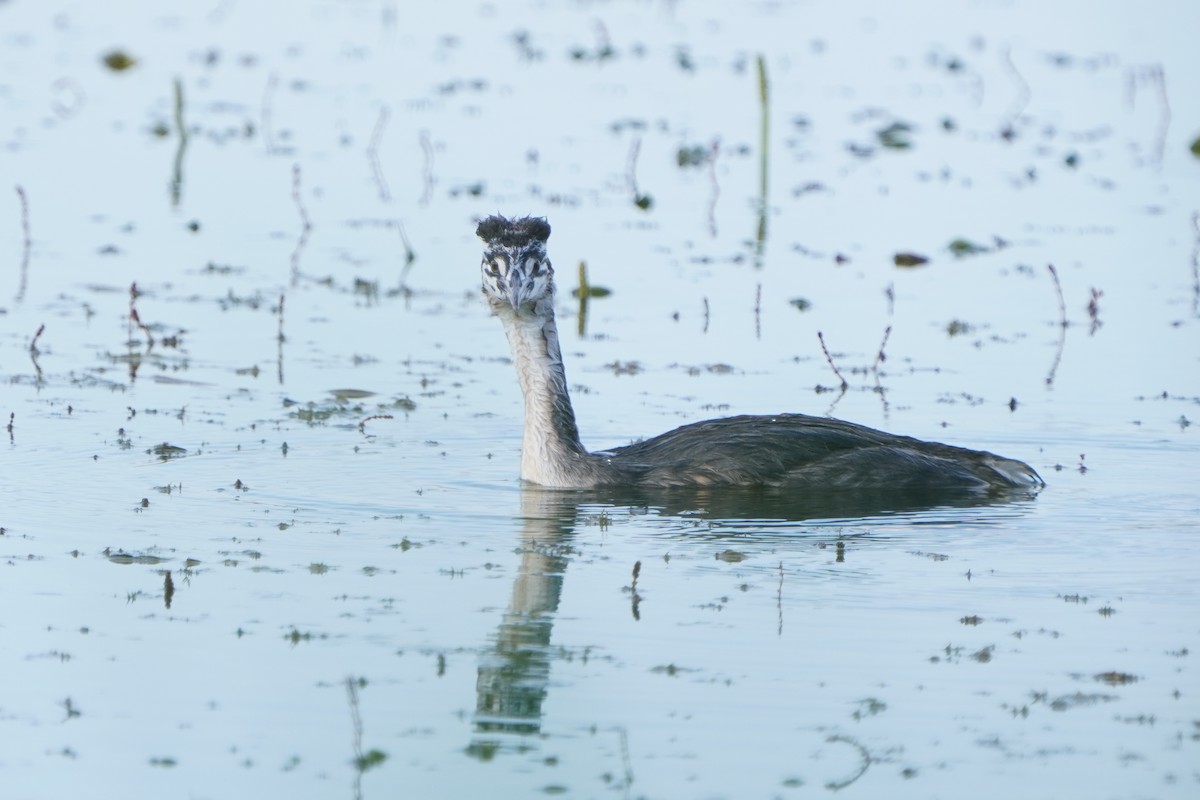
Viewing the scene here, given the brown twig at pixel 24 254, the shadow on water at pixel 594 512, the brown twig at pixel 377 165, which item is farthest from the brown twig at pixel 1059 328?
the brown twig at pixel 24 254

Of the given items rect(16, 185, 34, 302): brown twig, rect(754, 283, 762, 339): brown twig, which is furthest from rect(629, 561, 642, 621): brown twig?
rect(16, 185, 34, 302): brown twig

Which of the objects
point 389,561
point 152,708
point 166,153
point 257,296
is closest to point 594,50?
point 166,153

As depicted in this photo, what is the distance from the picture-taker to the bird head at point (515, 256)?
12.4 metres

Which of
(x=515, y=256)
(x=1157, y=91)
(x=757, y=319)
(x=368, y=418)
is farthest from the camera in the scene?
(x=1157, y=91)

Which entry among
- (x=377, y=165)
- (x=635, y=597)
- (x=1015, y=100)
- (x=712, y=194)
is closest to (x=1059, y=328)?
(x=712, y=194)

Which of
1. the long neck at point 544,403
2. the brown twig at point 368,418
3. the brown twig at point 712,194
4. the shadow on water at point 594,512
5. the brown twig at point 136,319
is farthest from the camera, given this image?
the brown twig at point 712,194

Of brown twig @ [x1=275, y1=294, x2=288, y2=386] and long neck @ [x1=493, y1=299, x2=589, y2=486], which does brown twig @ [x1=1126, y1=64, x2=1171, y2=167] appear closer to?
brown twig @ [x1=275, y1=294, x2=288, y2=386]

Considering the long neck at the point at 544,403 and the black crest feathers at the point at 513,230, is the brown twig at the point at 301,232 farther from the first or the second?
the black crest feathers at the point at 513,230

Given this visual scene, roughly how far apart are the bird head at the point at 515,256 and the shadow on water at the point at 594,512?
3.89 ft

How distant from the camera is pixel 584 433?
47.4ft

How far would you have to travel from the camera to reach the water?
7.98m

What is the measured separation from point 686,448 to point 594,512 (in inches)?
37.2

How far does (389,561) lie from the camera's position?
10.6m

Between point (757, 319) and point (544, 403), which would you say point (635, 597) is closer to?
point (544, 403)
